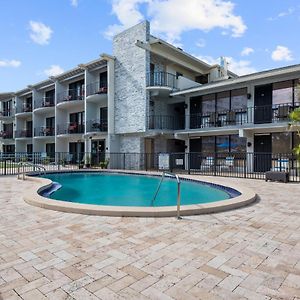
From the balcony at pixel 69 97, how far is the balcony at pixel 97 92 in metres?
1.43

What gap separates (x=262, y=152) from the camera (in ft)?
52.0

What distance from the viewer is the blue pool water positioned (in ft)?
30.1

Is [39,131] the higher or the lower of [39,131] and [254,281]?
the higher

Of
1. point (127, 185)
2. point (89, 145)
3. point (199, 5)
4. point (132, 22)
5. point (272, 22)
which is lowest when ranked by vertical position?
point (127, 185)

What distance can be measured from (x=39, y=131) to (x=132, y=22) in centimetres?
1589

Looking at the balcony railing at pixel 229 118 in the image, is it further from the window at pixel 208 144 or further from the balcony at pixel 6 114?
the balcony at pixel 6 114

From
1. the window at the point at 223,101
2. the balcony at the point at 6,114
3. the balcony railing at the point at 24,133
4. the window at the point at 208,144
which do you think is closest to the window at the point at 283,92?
the window at the point at 223,101

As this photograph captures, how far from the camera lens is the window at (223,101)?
1761 centimetres

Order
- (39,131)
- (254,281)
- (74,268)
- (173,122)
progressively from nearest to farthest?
(254,281)
(74,268)
(173,122)
(39,131)

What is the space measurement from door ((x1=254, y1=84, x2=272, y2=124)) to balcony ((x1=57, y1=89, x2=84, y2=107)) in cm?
1424

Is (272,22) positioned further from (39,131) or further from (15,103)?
(15,103)

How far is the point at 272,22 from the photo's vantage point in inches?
375

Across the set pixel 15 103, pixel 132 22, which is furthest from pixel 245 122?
pixel 15 103

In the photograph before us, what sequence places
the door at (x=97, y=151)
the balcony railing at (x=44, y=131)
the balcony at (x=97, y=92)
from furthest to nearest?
the balcony railing at (x=44, y=131) < the door at (x=97, y=151) < the balcony at (x=97, y=92)
